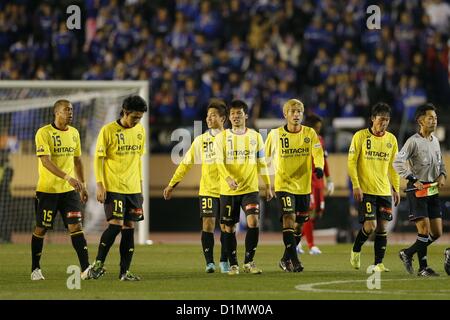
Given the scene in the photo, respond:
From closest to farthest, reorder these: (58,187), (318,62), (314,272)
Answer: (58,187) < (314,272) < (318,62)

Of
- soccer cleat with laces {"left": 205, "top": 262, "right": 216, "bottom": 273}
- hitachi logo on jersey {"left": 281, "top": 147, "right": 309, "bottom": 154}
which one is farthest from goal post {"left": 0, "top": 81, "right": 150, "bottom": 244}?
hitachi logo on jersey {"left": 281, "top": 147, "right": 309, "bottom": 154}

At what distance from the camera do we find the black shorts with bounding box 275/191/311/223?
46.8ft

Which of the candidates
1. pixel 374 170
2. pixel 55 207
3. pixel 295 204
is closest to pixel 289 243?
pixel 295 204

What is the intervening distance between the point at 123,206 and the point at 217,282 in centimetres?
139

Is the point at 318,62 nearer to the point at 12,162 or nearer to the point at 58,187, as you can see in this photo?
the point at 12,162

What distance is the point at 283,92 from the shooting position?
84.0ft

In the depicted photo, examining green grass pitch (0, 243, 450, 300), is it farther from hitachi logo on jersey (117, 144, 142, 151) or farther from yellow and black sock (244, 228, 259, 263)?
hitachi logo on jersey (117, 144, 142, 151)

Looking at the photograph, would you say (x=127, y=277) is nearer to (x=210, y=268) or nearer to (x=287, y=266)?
(x=210, y=268)

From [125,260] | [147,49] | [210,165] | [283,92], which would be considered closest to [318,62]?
[283,92]

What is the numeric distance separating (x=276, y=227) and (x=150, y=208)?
2.78m

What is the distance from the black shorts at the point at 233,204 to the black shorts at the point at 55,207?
179 centimetres

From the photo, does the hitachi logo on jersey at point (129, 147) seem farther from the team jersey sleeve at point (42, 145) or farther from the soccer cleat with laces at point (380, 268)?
the soccer cleat with laces at point (380, 268)

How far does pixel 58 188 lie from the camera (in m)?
13.5

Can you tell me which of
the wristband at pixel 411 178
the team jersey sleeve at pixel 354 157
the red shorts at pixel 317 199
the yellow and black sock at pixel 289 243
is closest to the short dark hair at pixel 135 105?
the yellow and black sock at pixel 289 243
